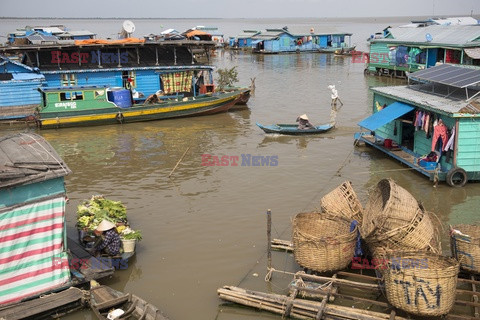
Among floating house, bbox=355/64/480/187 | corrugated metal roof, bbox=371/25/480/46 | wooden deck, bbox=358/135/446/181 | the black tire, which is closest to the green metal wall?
floating house, bbox=355/64/480/187

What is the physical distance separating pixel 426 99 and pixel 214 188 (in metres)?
7.40

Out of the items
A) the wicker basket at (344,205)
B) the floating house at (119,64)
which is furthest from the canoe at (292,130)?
the wicker basket at (344,205)

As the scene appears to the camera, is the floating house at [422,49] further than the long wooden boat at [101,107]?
Yes

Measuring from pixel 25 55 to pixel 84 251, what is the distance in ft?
65.0

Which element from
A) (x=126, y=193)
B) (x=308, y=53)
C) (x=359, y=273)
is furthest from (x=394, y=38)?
(x=359, y=273)

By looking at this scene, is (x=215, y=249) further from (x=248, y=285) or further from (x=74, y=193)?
(x=74, y=193)

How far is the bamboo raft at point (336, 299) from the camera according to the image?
8.31 metres

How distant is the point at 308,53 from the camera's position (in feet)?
224

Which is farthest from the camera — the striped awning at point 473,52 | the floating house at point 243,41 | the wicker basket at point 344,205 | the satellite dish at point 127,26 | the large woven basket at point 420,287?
the floating house at point 243,41

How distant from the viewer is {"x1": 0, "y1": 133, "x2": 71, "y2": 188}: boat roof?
27.6ft

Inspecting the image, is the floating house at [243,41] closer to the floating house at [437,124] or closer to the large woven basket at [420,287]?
the floating house at [437,124]

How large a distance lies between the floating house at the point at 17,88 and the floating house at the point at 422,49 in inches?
1031

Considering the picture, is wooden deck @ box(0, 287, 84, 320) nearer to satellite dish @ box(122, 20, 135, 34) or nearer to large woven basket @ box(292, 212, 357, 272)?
large woven basket @ box(292, 212, 357, 272)

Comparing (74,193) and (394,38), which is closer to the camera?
(74,193)
